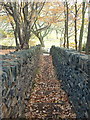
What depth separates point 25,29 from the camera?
11289mm

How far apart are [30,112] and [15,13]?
7.57m

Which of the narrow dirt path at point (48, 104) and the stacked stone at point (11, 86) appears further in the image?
the narrow dirt path at point (48, 104)

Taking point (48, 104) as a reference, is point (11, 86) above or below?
above

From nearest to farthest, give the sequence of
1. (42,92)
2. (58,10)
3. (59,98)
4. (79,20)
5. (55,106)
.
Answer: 1. (55,106)
2. (59,98)
3. (42,92)
4. (58,10)
5. (79,20)

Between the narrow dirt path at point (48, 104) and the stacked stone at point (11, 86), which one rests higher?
the stacked stone at point (11, 86)

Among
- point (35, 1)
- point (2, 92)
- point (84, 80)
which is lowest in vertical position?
point (84, 80)

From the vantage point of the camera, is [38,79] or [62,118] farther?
[38,79]

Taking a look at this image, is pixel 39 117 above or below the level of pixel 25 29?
below

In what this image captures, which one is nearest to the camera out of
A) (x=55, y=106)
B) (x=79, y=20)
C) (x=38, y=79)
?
(x=55, y=106)

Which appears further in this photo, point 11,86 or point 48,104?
point 48,104

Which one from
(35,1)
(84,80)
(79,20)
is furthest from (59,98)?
(79,20)

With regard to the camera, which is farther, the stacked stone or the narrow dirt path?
the narrow dirt path

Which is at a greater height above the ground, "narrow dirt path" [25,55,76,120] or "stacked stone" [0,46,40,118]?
"stacked stone" [0,46,40,118]

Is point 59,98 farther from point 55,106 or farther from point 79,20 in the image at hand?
point 79,20
